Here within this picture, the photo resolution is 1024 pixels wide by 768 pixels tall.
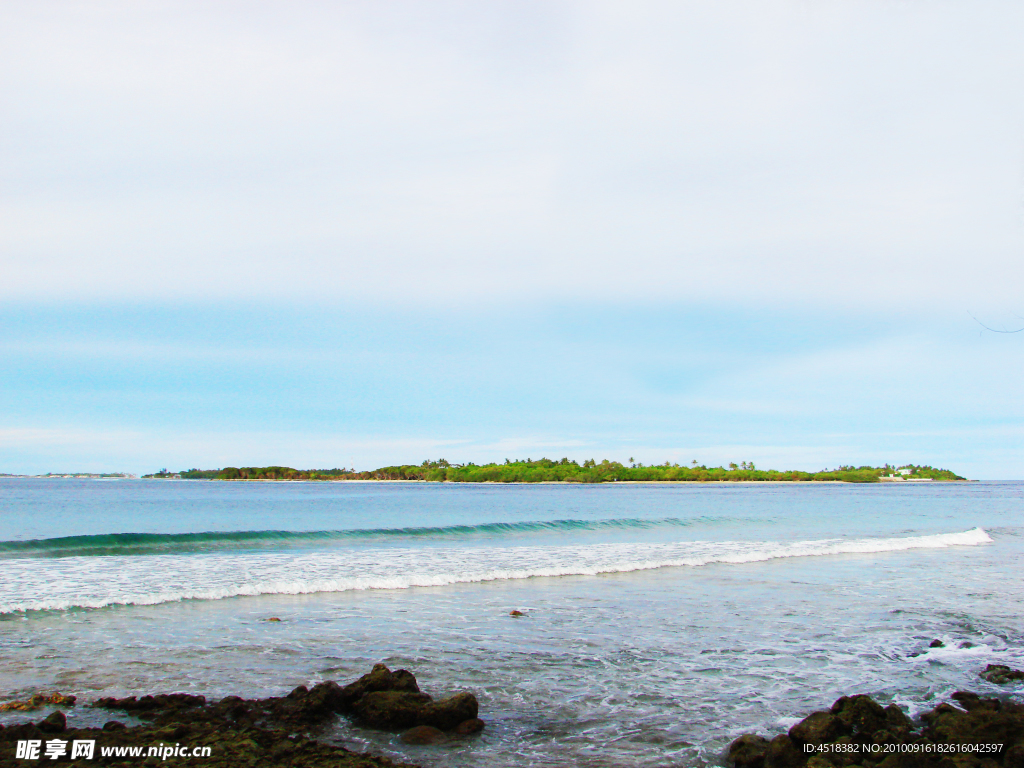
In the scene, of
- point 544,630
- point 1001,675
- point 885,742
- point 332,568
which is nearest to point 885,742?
point 885,742

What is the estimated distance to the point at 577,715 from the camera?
8000 mm

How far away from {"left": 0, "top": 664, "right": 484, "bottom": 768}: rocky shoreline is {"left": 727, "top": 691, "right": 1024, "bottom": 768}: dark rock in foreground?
3.09 m

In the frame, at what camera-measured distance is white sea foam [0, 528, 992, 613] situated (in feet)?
53.4

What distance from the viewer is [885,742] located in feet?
21.8

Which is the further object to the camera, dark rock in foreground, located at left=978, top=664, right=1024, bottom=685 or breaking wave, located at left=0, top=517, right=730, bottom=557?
breaking wave, located at left=0, top=517, right=730, bottom=557

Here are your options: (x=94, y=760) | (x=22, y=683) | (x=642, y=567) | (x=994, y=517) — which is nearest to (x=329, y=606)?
(x=22, y=683)

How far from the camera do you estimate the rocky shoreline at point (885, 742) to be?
20.1 ft

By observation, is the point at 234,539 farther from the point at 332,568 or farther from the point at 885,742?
the point at 885,742

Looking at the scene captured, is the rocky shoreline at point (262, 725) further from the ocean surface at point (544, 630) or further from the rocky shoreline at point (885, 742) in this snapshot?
the rocky shoreline at point (885, 742)

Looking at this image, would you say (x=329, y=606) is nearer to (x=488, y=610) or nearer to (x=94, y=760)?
(x=488, y=610)

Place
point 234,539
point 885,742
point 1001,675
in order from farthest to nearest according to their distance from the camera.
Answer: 1. point 234,539
2. point 1001,675
3. point 885,742

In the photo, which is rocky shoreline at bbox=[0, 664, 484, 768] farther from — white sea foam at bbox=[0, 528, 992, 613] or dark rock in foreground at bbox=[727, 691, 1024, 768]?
white sea foam at bbox=[0, 528, 992, 613]

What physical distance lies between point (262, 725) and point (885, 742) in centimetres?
649

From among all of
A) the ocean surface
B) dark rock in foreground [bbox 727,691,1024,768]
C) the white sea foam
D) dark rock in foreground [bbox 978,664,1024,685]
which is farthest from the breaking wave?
dark rock in foreground [bbox 978,664,1024,685]
